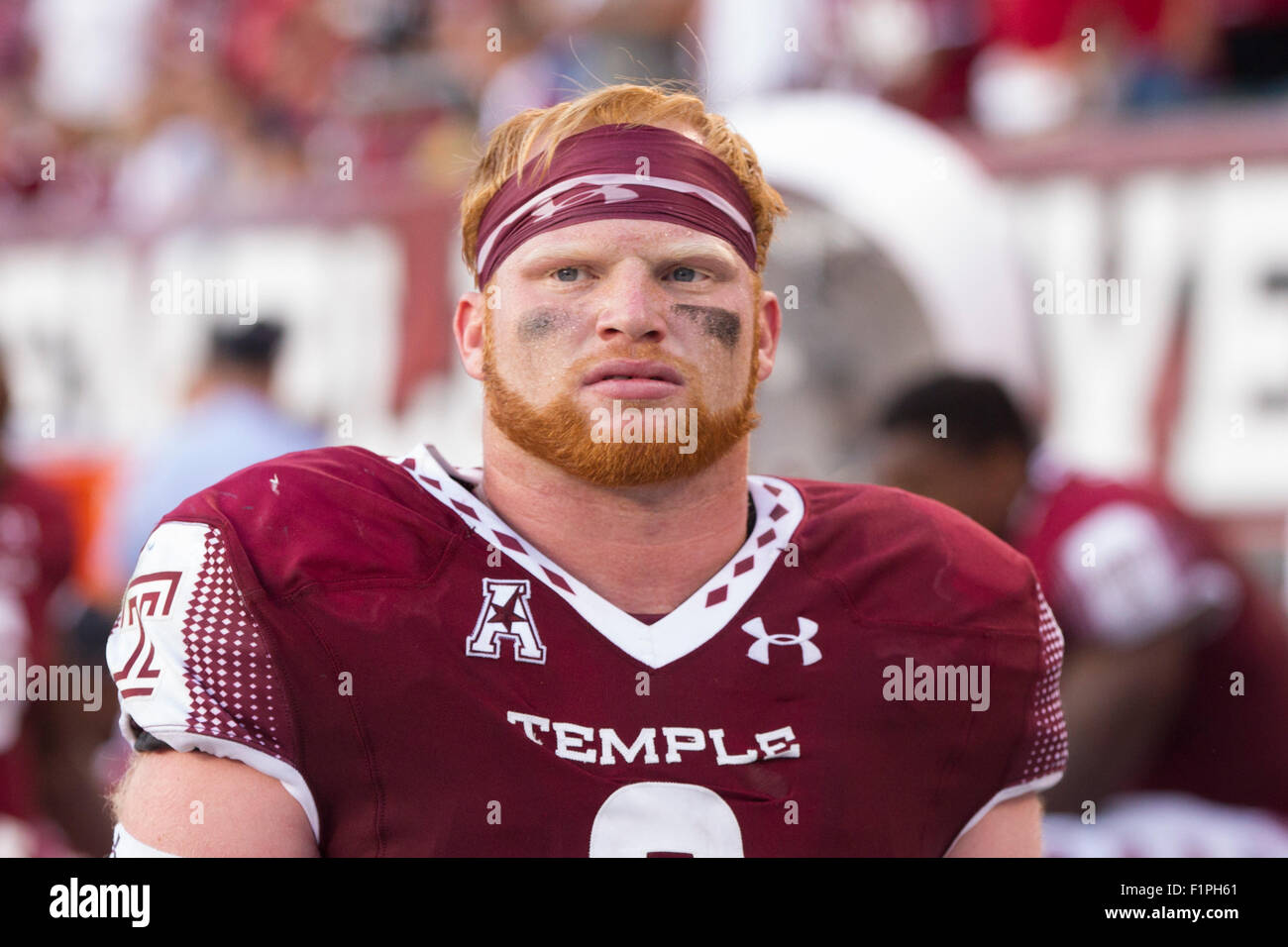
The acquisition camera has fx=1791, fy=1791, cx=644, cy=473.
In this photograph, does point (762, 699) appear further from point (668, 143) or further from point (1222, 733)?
point (1222, 733)

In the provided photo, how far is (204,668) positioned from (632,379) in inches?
21.7

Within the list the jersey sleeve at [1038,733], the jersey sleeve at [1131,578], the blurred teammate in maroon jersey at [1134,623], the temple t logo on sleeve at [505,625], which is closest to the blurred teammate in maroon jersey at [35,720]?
the blurred teammate in maroon jersey at [1134,623]

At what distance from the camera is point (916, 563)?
2148 millimetres

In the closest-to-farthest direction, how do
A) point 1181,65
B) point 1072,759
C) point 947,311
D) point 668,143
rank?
point 668,143 → point 1072,759 → point 947,311 → point 1181,65

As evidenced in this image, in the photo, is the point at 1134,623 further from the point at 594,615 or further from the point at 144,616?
the point at 144,616

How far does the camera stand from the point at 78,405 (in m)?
7.27

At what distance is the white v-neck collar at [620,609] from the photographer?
2.02 meters

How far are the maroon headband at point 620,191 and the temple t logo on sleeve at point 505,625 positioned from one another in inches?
15.0

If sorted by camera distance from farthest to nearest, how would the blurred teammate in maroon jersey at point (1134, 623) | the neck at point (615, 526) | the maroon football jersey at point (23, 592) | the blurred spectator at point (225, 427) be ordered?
the blurred spectator at point (225, 427), the maroon football jersey at point (23, 592), the blurred teammate in maroon jersey at point (1134, 623), the neck at point (615, 526)

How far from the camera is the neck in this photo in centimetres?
207

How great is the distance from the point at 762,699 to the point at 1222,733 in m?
2.07

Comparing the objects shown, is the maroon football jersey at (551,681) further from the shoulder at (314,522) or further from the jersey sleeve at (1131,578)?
the jersey sleeve at (1131,578)

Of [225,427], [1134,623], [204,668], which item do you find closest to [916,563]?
[204,668]

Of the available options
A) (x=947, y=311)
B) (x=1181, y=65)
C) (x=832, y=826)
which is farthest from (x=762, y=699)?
(x=1181, y=65)
